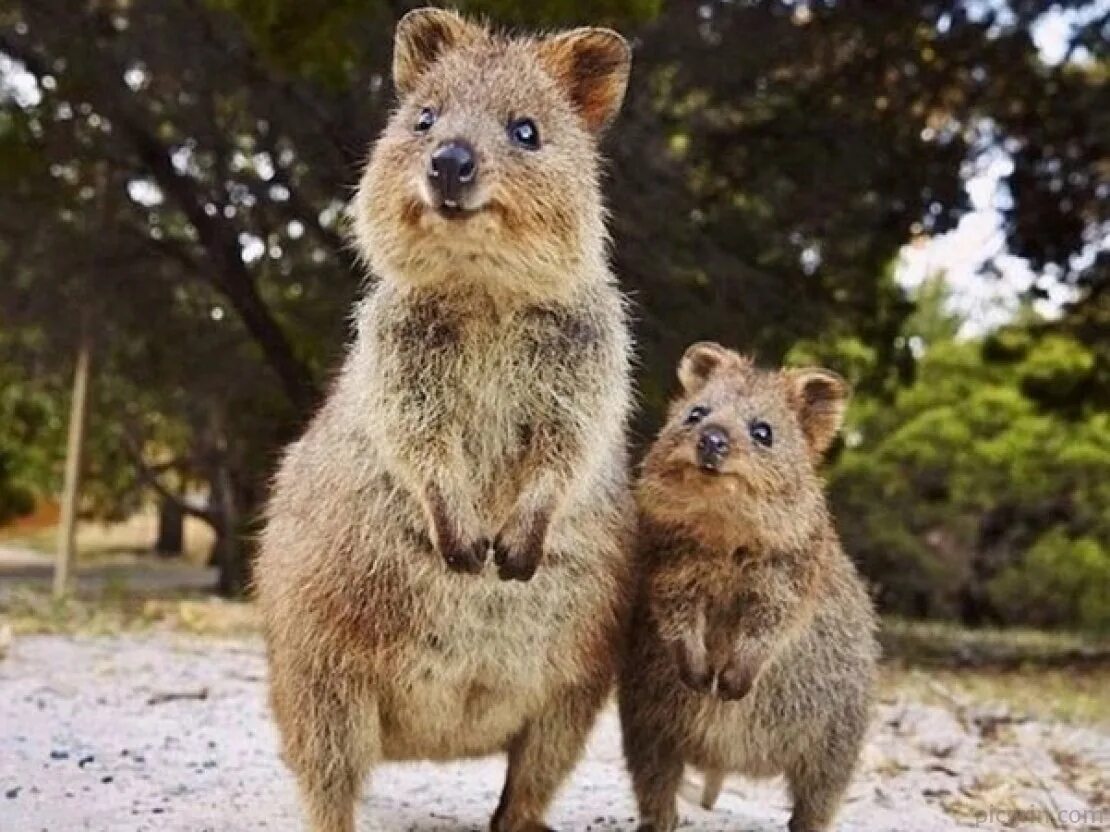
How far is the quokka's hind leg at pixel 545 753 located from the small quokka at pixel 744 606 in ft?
0.83

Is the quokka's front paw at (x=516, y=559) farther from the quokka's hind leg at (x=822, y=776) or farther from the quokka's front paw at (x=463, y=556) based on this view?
the quokka's hind leg at (x=822, y=776)

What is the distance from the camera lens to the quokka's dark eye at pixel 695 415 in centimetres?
375

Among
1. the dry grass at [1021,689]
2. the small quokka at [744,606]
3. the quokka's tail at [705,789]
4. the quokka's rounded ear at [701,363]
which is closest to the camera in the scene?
the small quokka at [744,606]

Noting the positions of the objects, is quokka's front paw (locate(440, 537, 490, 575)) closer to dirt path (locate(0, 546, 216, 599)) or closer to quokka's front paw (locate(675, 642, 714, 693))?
quokka's front paw (locate(675, 642, 714, 693))

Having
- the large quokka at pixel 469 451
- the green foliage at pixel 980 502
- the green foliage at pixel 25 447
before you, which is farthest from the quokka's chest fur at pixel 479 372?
the green foliage at pixel 25 447

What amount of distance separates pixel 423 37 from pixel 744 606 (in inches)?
58.8

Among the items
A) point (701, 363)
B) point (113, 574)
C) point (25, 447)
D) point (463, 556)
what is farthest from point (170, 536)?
point (463, 556)

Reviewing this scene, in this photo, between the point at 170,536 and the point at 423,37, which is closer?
the point at 423,37

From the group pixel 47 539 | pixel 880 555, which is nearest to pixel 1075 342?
pixel 880 555

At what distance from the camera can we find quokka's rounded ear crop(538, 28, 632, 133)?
3.47 m

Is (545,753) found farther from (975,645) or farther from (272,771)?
(975,645)

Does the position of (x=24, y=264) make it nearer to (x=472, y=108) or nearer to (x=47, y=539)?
(x=472, y=108)

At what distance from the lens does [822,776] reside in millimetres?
3883

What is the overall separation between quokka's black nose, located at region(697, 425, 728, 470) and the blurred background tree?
297cm
